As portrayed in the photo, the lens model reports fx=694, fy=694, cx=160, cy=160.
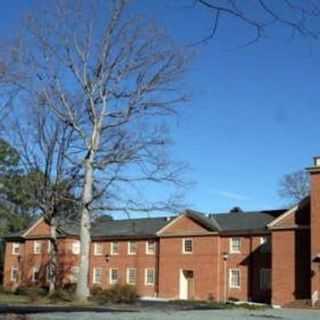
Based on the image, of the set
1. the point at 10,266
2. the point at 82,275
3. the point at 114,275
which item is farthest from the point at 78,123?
the point at 10,266

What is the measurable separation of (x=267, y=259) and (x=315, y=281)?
8.29 m

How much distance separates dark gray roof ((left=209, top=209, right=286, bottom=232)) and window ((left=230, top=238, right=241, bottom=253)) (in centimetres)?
91

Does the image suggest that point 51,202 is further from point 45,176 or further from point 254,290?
point 254,290

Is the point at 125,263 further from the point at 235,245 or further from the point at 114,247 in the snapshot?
the point at 235,245

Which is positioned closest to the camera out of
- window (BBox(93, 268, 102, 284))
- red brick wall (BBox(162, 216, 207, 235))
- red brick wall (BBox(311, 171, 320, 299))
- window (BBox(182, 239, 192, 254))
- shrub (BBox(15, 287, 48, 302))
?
shrub (BBox(15, 287, 48, 302))

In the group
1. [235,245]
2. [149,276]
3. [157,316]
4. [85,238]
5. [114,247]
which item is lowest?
[157,316]

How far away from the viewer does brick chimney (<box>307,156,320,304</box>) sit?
165ft

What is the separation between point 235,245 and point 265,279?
4671 millimetres

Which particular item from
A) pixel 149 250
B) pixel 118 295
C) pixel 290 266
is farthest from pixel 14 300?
pixel 149 250

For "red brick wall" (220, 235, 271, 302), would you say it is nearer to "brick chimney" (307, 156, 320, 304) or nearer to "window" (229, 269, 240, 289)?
"window" (229, 269, 240, 289)

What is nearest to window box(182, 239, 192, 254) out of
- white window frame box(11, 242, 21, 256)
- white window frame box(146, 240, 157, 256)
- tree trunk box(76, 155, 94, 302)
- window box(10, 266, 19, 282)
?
white window frame box(146, 240, 157, 256)

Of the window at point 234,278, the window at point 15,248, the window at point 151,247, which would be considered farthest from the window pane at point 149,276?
the window at point 15,248

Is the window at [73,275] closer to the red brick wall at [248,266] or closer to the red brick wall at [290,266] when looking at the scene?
the red brick wall at [248,266]

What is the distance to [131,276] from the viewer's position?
67500 millimetres
